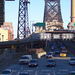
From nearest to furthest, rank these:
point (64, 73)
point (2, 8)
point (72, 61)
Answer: point (2, 8) < point (64, 73) < point (72, 61)

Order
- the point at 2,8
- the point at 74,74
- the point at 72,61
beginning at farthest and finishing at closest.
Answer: the point at 72,61 → the point at 2,8 → the point at 74,74

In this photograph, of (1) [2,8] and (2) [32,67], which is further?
(2) [32,67]

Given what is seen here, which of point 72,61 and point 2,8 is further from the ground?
point 2,8

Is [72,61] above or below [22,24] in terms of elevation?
below

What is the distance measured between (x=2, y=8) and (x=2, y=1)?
92cm

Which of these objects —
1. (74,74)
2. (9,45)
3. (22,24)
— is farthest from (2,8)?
(22,24)

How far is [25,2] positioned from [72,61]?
73.3m

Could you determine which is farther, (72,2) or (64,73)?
(72,2)

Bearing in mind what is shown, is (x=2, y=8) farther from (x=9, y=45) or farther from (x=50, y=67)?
(x=9, y=45)

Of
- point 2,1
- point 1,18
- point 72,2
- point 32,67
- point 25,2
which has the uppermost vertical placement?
point 72,2

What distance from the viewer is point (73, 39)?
118 meters

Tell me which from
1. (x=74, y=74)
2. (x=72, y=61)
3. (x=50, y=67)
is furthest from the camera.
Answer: (x=72, y=61)

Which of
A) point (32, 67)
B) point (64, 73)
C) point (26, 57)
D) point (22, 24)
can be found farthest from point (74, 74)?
point (22, 24)

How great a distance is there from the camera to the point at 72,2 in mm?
174250
